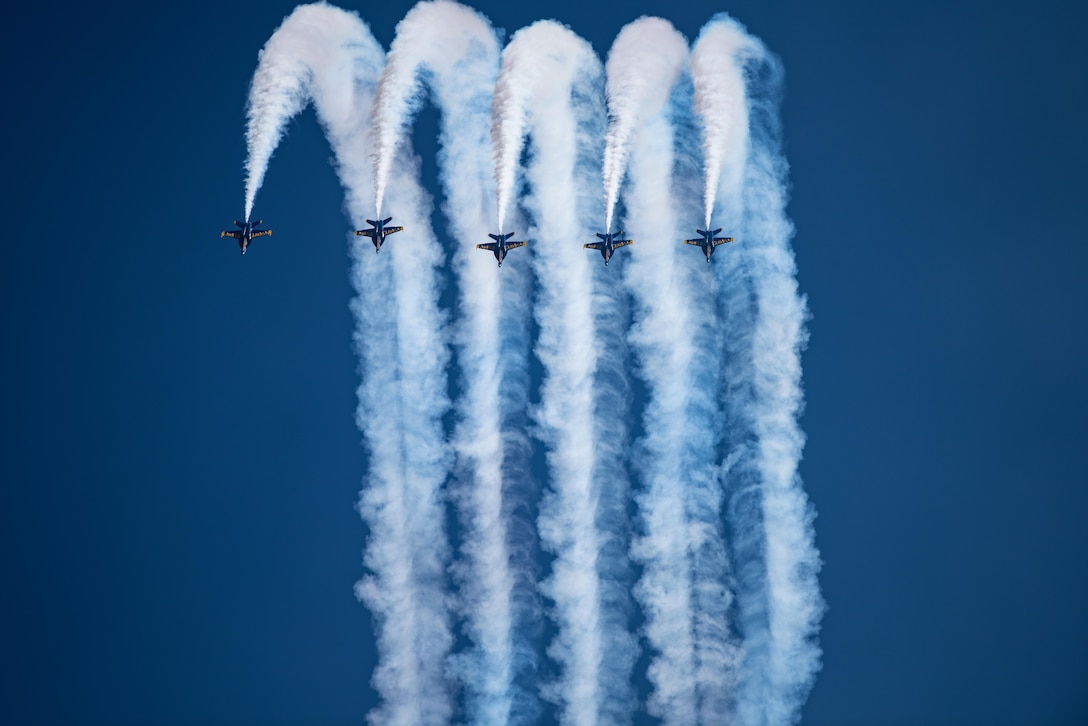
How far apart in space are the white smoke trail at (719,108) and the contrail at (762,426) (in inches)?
2.0

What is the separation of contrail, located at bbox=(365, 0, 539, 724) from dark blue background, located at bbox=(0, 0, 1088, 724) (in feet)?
9.87

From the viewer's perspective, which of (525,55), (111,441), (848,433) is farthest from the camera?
(111,441)

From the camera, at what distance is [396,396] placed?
2903 centimetres

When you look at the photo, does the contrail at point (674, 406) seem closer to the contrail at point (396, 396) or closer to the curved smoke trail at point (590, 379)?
the curved smoke trail at point (590, 379)

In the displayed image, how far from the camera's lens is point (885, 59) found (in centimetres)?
3106

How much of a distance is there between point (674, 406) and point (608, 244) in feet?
18.8

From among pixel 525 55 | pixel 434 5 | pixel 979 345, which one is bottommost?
pixel 979 345

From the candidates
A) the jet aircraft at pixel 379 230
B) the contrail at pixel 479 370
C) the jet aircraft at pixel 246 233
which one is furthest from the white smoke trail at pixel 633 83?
the jet aircraft at pixel 246 233

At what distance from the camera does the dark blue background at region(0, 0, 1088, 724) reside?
97.3 feet

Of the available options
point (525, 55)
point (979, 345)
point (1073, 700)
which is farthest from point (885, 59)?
point (1073, 700)

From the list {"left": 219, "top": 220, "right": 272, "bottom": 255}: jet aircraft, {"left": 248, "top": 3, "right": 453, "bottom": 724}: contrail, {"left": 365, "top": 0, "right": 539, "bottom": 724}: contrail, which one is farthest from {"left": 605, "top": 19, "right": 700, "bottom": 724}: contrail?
{"left": 219, "top": 220, "right": 272, "bottom": 255}: jet aircraft

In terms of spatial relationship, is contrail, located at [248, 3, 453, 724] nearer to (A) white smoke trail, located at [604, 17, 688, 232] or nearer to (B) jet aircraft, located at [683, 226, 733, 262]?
(A) white smoke trail, located at [604, 17, 688, 232]

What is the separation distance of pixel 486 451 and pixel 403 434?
116 inches

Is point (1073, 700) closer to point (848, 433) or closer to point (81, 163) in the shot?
point (848, 433)
